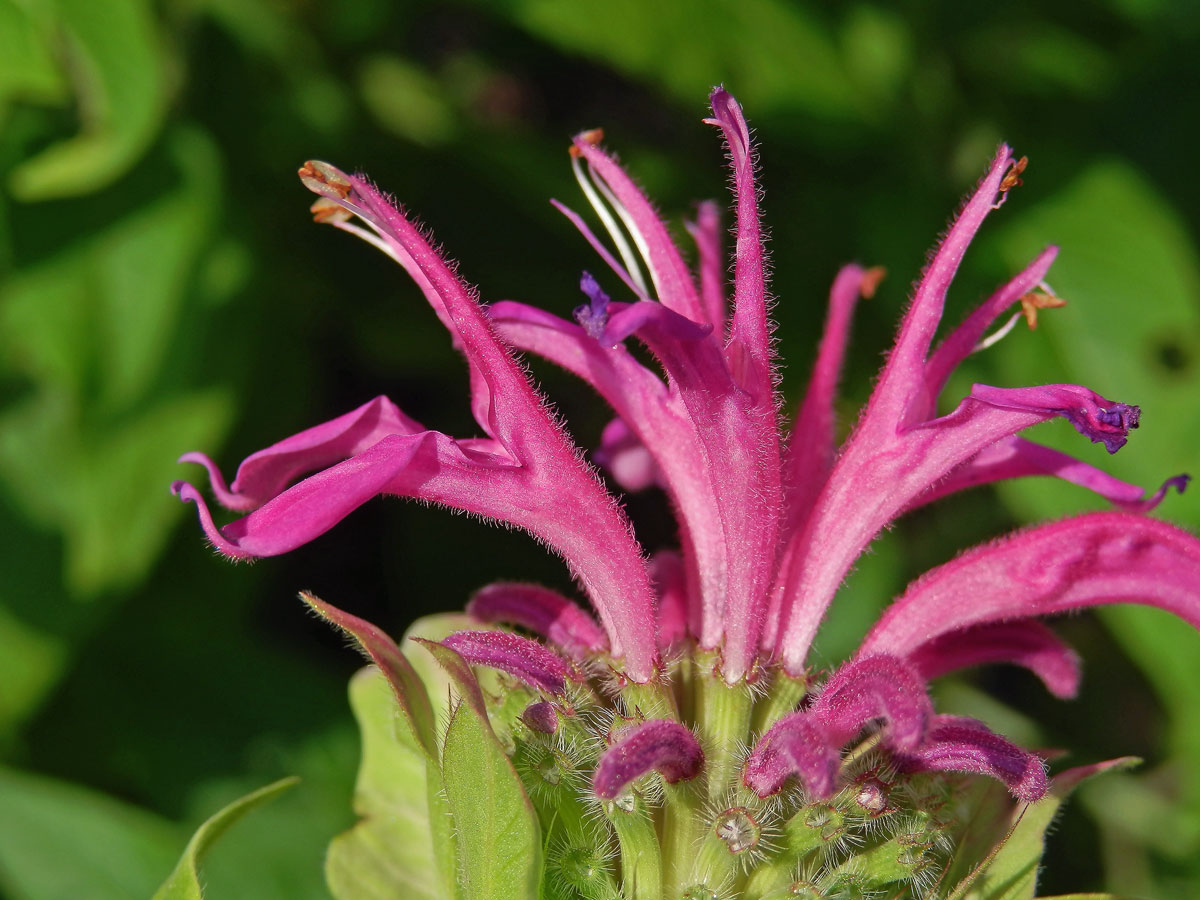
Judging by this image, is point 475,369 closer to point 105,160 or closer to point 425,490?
point 425,490

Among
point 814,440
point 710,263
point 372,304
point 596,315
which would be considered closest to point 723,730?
point 814,440

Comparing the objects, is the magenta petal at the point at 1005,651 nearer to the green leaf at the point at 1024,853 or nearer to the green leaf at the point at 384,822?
the green leaf at the point at 1024,853

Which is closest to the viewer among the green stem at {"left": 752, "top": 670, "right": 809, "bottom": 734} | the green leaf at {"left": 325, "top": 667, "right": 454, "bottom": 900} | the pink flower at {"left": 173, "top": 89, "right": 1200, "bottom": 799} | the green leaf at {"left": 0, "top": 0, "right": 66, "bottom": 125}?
the pink flower at {"left": 173, "top": 89, "right": 1200, "bottom": 799}

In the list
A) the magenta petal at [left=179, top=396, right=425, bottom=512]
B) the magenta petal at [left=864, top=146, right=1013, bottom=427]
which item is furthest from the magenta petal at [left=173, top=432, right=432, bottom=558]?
the magenta petal at [left=864, top=146, right=1013, bottom=427]

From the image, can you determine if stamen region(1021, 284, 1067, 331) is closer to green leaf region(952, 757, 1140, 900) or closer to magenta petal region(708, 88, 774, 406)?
magenta petal region(708, 88, 774, 406)

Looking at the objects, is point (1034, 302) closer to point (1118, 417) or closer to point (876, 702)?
point (1118, 417)

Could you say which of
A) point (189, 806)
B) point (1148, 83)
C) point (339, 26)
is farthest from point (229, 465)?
point (1148, 83)
